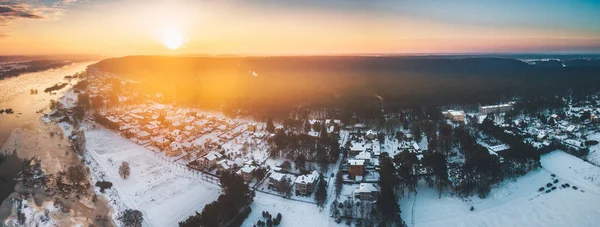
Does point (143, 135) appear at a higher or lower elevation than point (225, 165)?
higher

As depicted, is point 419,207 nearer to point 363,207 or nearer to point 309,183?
point 363,207

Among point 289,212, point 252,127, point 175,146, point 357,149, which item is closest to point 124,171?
point 175,146

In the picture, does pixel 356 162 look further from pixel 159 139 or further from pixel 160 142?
pixel 159 139

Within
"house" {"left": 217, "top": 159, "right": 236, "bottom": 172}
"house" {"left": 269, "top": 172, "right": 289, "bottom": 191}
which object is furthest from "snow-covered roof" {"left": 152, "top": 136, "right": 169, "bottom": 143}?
"house" {"left": 269, "top": 172, "right": 289, "bottom": 191}

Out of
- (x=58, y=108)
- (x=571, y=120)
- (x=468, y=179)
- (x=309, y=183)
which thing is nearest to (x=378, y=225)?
(x=309, y=183)

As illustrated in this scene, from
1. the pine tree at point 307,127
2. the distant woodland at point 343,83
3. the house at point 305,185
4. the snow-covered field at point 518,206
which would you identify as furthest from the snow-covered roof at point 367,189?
the distant woodland at point 343,83

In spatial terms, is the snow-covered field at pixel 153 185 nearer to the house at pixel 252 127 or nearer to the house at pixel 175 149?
the house at pixel 175 149
